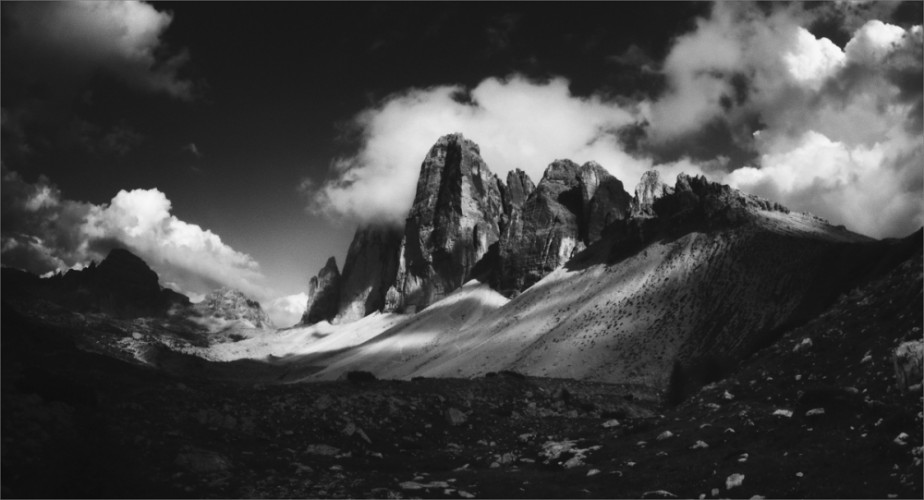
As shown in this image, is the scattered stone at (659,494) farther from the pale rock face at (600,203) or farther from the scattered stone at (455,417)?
the pale rock face at (600,203)

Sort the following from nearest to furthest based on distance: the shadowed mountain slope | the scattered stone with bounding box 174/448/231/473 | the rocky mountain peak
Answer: the scattered stone with bounding box 174/448/231/473, the shadowed mountain slope, the rocky mountain peak

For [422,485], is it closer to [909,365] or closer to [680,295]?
[909,365]

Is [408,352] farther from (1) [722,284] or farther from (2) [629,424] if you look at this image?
(2) [629,424]

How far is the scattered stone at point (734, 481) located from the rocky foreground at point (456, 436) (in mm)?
45

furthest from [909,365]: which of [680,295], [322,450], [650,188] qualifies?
[650,188]

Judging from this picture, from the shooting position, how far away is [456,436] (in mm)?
31672

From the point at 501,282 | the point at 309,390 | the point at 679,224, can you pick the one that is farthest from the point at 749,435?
the point at 501,282

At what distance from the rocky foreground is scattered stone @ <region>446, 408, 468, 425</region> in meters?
0.08

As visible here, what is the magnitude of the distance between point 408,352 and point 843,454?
13845 centimetres

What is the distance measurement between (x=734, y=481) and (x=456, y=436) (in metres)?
17.8

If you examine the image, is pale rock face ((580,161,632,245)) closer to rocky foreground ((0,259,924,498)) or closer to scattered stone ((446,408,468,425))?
rocky foreground ((0,259,924,498))

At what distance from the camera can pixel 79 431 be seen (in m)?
19.4

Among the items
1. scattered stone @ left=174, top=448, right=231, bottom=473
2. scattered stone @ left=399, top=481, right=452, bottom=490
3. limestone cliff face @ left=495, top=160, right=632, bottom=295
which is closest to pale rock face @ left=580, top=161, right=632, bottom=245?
limestone cliff face @ left=495, top=160, right=632, bottom=295

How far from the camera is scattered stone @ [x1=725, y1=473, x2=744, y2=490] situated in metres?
16.1
